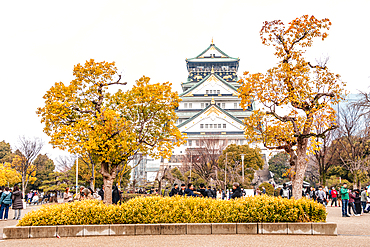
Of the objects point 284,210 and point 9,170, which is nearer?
point 284,210

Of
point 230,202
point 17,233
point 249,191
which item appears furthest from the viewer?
point 249,191

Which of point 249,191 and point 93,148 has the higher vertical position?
point 93,148

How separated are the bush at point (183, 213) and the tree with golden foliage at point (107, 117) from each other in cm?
451

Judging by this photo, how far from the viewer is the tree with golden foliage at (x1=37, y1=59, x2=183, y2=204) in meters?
14.2

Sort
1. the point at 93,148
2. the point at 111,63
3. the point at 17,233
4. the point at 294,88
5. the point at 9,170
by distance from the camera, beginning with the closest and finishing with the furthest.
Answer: the point at 17,233 < the point at 294,88 < the point at 93,148 < the point at 111,63 < the point at 9,170

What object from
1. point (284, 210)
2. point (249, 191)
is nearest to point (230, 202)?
point (284, 210)

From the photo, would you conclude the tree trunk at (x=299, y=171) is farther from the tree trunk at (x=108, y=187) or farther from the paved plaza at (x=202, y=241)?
the tree trunk at (x=108, y=187)

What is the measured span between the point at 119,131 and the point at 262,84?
614cm

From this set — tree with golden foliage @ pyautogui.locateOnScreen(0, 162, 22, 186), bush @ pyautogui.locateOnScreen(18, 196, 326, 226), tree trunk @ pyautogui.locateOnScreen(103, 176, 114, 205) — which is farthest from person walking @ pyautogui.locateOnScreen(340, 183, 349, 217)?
tree with golden foliage @ pyautogui.locateOnScreen(0, 162, 22, 186)

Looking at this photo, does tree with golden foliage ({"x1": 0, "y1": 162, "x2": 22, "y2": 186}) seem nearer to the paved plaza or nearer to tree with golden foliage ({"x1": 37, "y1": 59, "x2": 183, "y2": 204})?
tree with golden foliage ({"x1": 37, "y1": 59, "x2": 183, "y2": 204})

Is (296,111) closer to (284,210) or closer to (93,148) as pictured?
(284,210)

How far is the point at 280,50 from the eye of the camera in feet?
40.9

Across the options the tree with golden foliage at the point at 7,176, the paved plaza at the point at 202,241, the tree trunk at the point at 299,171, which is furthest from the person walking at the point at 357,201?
the tree with golden foliage at the point at 7,176

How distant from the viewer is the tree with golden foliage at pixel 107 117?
1423 cm
